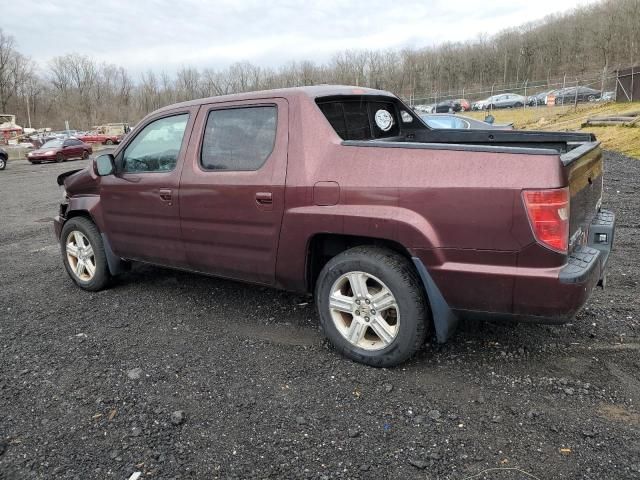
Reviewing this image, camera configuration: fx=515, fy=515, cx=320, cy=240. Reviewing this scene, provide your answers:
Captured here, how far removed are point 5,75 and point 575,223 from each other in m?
104

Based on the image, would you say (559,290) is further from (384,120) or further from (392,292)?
(384,120)

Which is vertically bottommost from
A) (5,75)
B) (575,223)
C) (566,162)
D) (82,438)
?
(82,438)

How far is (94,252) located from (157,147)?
4.33ft

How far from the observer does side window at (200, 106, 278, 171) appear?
3686mm

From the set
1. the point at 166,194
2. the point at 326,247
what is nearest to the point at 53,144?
the point at 166,194

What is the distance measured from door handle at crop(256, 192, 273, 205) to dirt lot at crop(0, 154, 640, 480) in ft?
3.44

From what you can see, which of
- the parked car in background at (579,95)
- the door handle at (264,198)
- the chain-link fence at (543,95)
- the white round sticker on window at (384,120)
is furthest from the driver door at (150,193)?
the parked car in background at (579,95)

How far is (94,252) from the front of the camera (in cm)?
501

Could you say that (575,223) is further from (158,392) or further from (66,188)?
(66,188)

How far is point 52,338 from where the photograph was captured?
407cm

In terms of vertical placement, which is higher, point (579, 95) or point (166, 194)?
point (579, 95)

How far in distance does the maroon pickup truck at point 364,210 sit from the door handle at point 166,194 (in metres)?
0.02

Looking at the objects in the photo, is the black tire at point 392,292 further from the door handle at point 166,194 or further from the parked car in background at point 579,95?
the parked car in background at point 579,95

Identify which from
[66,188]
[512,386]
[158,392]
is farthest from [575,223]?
[66,188]
